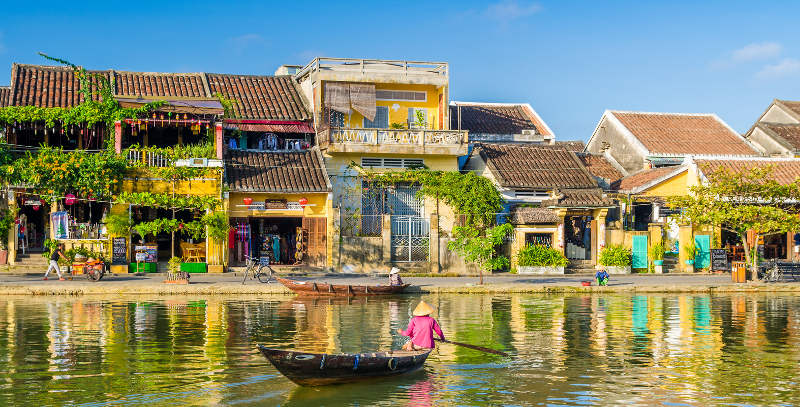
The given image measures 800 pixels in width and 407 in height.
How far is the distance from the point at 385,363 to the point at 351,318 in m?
8.94

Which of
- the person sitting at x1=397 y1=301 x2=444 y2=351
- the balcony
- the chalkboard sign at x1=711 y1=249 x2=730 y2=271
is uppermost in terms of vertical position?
the balcony

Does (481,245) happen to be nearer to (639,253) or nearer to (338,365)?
(639,253)

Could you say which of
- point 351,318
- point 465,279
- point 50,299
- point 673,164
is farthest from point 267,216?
point 673,164

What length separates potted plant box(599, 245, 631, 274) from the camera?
39906 millimetres

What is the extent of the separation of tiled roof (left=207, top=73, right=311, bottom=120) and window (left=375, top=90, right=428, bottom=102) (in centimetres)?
317

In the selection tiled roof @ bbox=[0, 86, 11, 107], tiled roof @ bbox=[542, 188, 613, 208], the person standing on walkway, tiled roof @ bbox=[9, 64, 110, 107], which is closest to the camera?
the person standing on walkway

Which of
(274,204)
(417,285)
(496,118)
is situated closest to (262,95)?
(274,204)

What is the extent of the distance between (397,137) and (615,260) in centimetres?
1028

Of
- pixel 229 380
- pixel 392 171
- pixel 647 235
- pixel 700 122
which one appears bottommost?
pixel 229 380

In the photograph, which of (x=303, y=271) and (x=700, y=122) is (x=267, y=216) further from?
(x=700, y=122)

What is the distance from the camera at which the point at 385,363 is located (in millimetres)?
16703

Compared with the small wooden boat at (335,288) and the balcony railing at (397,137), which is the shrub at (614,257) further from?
the small wooden boat at (335,288)

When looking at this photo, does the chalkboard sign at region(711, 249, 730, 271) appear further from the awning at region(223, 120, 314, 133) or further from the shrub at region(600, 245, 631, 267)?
the awning at region(223, 120, 314, 133)

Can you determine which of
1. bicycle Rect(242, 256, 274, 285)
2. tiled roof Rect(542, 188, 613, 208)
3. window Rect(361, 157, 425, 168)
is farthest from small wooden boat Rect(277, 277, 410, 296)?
tiled roof Rect(542, 188, 613, 208)
